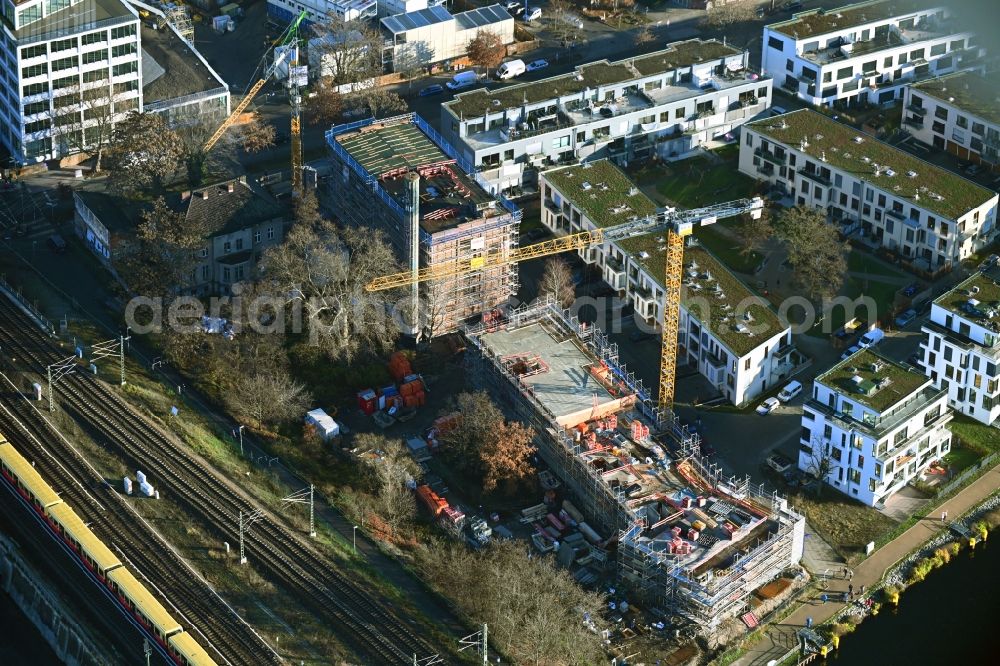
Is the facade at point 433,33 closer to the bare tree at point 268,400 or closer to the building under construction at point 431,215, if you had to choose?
the building under construction at point 431,215

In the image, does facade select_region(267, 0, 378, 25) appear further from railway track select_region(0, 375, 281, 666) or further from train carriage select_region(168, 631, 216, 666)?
train carriage select_region(168, 631, 216, 666)

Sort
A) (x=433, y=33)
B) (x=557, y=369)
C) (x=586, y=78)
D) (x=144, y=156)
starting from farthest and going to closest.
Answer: (x=433, y=33) → (x=586, y=78) → (x=144, y=156) → (x=557, y=369)

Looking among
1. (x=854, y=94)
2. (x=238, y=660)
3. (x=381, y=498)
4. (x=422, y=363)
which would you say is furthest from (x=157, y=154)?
(x=854, y=94)

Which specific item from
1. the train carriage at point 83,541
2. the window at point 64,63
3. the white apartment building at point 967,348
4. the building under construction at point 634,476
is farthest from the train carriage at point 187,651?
the window at point 64,63

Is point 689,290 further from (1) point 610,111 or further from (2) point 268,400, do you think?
(2) point 268,400

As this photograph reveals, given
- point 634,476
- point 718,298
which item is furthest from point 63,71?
point 634,476

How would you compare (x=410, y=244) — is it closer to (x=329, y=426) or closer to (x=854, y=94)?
(x=329, y=426)
